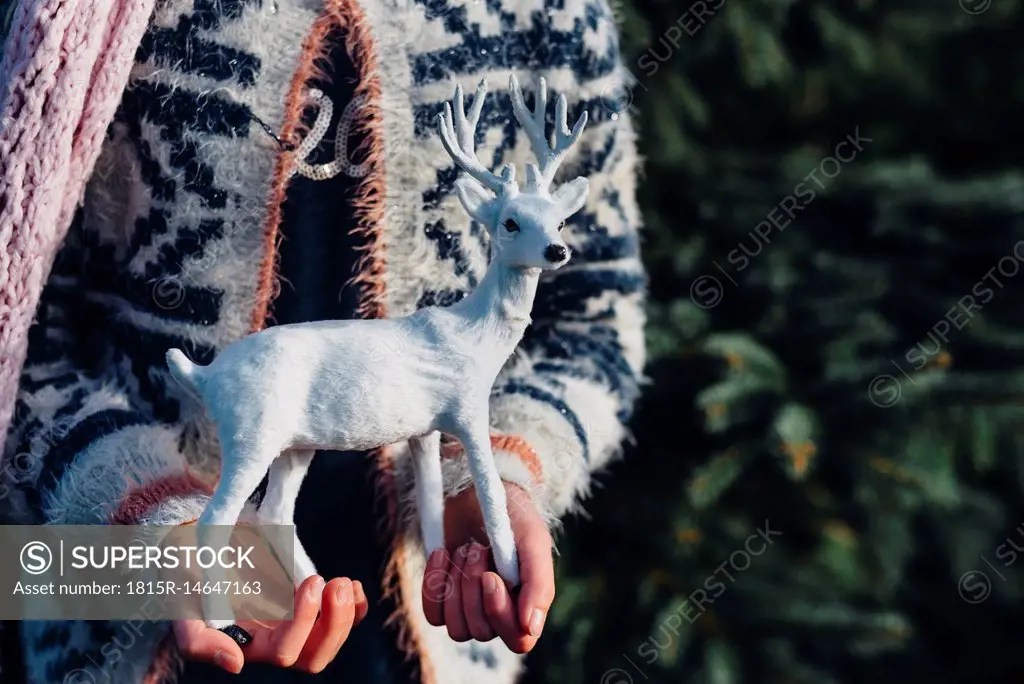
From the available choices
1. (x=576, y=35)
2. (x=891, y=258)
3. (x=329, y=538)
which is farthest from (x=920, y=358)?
(x=329, y=538)

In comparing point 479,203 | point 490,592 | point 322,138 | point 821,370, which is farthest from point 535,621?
point 821,370

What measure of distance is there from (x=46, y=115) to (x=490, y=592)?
1.46 feet

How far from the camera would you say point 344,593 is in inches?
25.1

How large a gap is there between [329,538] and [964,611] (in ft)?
4.76

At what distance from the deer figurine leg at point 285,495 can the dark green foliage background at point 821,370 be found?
974mm

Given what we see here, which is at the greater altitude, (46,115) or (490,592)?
→ (46,115)

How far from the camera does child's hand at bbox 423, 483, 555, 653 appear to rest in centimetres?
66

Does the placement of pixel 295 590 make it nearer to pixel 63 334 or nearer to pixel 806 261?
pixel 63 334

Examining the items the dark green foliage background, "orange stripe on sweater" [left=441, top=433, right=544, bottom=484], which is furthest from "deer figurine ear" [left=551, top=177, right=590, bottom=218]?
the dark green foliage background

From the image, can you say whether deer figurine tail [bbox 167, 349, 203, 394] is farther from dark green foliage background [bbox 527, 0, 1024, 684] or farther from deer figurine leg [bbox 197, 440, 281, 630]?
dark green foliage background [bbox 527, 0, 1024, 684]

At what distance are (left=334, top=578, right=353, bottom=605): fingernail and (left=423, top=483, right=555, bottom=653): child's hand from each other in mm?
66

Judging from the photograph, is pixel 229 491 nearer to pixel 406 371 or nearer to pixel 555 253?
pixel 406 371

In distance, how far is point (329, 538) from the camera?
82 cm

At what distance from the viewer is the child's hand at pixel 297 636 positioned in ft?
2.06
